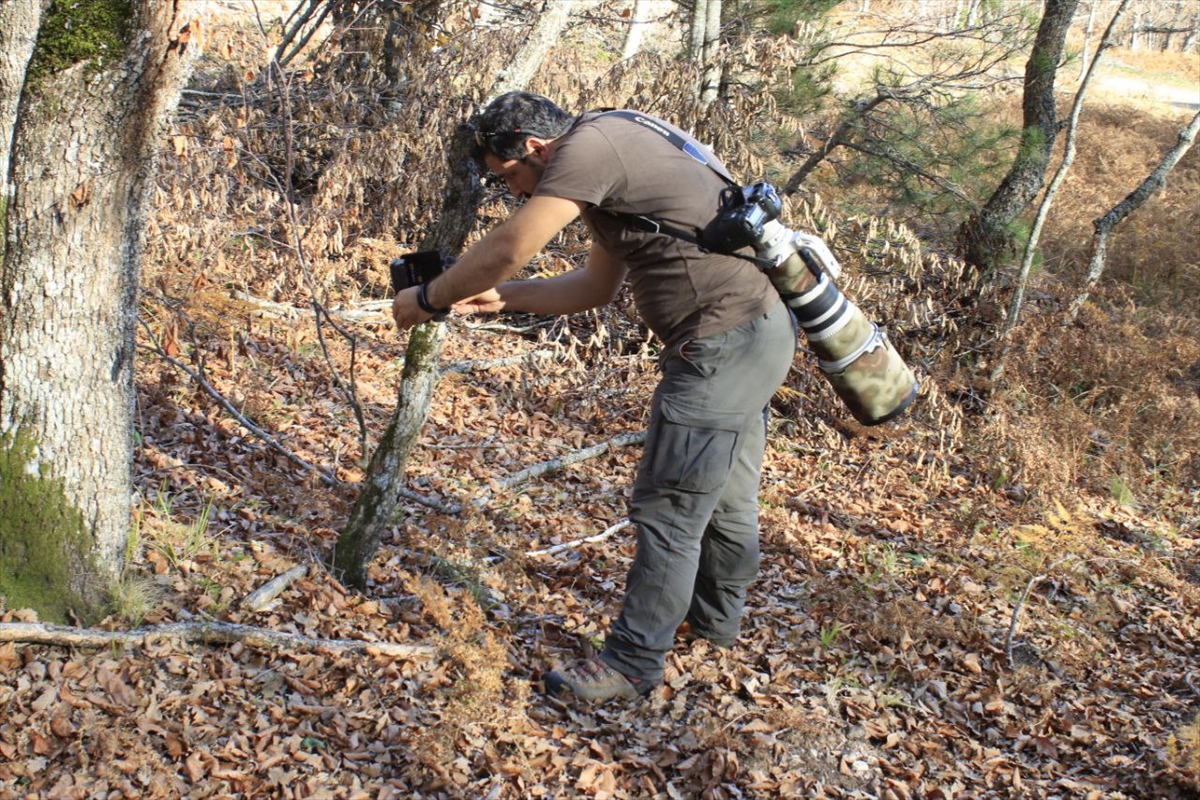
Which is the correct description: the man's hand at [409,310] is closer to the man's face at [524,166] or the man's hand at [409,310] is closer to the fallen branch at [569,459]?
the man's face at [524,166]

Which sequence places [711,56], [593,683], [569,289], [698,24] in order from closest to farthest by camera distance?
[593,683], [569,289], [711,56], [698,24]

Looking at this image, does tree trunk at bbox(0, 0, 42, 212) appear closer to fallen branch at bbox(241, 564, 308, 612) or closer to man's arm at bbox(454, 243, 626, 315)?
fallen branch at bbox(241, 564, 308, 612)

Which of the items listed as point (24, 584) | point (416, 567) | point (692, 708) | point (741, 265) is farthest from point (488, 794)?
point (741, 265)

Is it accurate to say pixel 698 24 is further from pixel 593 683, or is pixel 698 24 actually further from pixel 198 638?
pixel 198 638

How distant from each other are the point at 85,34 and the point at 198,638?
206 centimetres

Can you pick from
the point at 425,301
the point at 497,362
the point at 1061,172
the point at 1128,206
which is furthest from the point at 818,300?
the point at 1128,206

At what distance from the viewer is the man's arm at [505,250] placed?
285cm

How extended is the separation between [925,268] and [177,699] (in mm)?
6930

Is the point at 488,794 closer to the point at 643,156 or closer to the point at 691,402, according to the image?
the point at 691,402

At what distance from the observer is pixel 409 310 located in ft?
10.5

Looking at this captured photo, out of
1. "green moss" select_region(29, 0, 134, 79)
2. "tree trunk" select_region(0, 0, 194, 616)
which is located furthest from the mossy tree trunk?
"green moss" select_region(29, 0, 134, 79)

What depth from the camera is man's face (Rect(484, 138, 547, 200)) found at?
3.10 meters

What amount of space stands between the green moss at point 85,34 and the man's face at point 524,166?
45.9 inches

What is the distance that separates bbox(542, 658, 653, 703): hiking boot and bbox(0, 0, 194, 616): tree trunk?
167 centimetres
